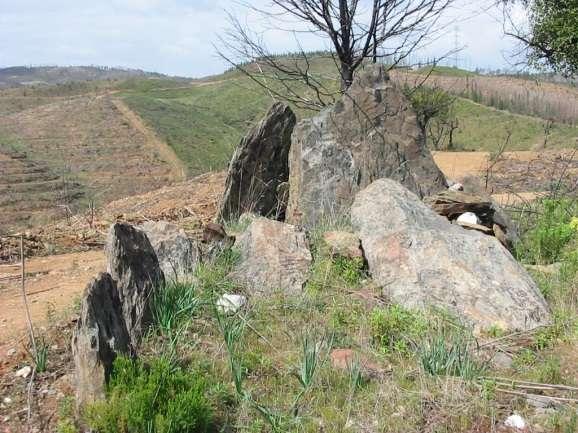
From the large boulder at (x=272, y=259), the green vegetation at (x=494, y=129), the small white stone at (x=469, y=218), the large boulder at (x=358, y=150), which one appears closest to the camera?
the large boulder at (x=272, y=259)

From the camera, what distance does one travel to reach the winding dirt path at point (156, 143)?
3460 centimetres

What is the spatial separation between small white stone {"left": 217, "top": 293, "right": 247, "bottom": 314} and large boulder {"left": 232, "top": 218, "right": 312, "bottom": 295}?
0.20 metres

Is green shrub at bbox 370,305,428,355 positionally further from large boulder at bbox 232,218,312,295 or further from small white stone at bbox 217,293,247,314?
small white stone at bbox 217,293,247,314

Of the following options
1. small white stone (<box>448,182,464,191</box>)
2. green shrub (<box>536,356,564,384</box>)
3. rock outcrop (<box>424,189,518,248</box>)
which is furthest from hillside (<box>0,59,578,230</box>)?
green shrub (<box>536,356,564,384</box>)

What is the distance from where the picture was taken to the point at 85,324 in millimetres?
3172

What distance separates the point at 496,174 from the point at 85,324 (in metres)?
12.6

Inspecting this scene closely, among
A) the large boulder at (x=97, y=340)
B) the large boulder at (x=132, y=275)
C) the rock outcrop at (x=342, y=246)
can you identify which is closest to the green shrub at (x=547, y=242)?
the rock outcrop at (x=342, y=246)

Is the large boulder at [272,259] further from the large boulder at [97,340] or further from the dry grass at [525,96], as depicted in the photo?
the dry grass at [525,96]

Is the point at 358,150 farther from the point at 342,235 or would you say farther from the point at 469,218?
the point at 342,235

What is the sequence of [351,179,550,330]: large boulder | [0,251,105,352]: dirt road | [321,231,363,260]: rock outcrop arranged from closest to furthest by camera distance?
[351,179,550,330]: large boulder < [0,251,105,352]: dirt road < [321,231,363,260]: rock outcrop

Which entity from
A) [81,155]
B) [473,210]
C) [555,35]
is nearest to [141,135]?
[81,155]

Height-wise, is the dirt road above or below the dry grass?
above

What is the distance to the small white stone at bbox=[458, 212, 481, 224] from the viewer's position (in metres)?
5.60

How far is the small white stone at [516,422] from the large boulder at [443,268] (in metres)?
0.90
